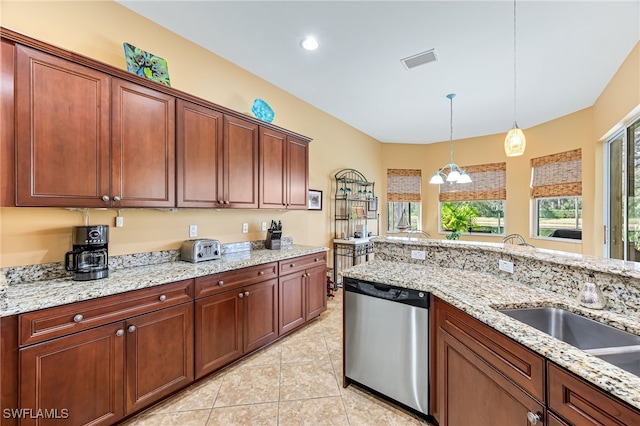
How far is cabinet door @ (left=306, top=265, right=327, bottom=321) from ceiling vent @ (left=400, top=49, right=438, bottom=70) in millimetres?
2587

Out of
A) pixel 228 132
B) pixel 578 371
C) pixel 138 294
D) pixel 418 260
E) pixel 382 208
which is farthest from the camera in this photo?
pixel 382 208

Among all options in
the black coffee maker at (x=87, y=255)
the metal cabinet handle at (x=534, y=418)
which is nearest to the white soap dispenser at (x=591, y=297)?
the metal cabinet handle at (x=534, y=418)

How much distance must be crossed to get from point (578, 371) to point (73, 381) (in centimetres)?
233

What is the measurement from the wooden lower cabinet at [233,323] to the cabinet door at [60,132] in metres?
1.13

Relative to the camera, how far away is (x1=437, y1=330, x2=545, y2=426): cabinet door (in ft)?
3.43

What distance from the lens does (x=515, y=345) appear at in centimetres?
105

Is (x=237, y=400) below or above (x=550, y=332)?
below

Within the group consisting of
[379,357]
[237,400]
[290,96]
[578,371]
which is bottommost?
[237,400]

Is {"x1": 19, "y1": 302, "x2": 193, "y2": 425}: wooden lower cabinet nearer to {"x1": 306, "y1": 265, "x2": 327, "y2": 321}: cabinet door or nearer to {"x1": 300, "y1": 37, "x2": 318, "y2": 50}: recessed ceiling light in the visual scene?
{"x1": 306, "y1": 265, "x2": 327, "y2": 321}: cabinet door

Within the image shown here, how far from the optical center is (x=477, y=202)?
19.4 feet

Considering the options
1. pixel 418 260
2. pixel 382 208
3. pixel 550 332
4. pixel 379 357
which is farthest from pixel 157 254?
pixel 382 208

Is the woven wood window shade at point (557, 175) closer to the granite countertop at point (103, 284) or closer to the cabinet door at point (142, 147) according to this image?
the granite countertop at point (103, 284)

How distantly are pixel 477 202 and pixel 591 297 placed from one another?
5.19 metres

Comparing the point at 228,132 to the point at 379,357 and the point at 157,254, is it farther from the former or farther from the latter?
the point at 379,357
